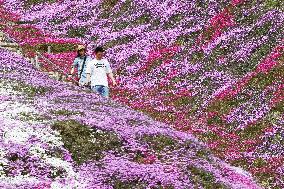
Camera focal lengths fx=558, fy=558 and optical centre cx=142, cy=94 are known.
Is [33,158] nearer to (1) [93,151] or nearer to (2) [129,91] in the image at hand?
(1) [93,151]

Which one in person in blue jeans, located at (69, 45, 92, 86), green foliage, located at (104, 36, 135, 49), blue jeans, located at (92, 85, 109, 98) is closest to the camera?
blue jeans, located at (92, 85, 109, 98)

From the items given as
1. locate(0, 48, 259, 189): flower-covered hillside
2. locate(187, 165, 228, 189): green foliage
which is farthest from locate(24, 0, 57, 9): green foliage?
locate(187, 165, 228, 189): green foliage

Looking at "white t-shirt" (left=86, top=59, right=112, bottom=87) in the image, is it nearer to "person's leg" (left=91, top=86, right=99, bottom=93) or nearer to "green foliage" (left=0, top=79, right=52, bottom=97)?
"person's leg" (left=91, top=86, right=99, bottom=93)

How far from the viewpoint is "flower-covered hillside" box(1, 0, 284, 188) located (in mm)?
25703

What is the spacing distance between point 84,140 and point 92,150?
0.59 metres

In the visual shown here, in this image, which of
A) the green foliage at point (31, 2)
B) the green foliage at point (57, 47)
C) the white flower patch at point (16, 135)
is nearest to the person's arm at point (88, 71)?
the white flower patch at point (16, 135)

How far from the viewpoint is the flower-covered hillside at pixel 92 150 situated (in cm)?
1603

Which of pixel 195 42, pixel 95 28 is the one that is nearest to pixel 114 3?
pixel 95 28

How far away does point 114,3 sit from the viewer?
52562mm

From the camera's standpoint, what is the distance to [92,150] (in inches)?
705

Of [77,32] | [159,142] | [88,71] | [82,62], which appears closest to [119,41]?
[77,32]

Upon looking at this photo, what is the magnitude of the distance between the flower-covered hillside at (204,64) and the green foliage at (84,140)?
6.32m

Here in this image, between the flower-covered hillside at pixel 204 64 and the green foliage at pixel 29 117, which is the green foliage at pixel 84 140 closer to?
the green foliage at pixel 29 117

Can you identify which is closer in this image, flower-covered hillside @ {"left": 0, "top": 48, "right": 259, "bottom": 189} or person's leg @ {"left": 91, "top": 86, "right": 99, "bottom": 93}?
flower-covered hillside @ {"left": 0, "top": 48, "right": 259, "bottom": 189}
